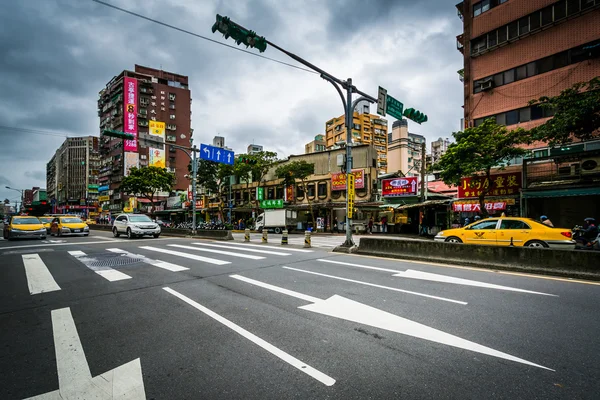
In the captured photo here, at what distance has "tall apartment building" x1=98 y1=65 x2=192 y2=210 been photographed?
65875mm

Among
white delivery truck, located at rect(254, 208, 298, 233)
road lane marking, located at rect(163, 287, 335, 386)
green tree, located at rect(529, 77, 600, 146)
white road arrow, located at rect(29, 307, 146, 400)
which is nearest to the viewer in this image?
white road arrow, located at rect(29, 307, 146, 400)

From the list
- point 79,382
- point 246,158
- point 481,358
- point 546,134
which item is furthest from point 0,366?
point 246,158

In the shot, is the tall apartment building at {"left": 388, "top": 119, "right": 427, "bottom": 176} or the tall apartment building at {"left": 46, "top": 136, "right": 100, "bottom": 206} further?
the tall apartment building at {"left": 46, "top": 136, "right": 100, "bottom": 206}

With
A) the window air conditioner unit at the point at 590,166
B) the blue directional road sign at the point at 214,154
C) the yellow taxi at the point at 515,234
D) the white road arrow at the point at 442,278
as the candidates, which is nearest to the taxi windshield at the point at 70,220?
the blue directional road sign at the point at 214,154

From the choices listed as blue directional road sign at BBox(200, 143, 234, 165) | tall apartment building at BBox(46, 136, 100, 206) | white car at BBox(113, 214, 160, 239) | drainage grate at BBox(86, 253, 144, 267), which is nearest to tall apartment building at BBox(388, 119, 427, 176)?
blue directional road sign at BBox(200, 143, 234, 165)

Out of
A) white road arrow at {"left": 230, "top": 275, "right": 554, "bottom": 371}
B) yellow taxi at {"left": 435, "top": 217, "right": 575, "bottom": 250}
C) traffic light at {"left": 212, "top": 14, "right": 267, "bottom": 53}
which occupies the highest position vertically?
traffic light at {"left": 212, "top": 14, "right": 267, "bottom": 53}

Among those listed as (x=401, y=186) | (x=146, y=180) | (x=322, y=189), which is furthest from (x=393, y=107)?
(x=146, y=180)

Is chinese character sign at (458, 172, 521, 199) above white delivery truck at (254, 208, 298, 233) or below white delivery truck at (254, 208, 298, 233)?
above

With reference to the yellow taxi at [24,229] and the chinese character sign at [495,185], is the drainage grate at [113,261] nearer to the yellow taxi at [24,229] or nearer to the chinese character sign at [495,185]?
the yellow taxi at [24,229]

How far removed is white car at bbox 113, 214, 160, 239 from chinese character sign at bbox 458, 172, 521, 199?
22.3 meters

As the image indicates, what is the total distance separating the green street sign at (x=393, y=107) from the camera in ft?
34.8

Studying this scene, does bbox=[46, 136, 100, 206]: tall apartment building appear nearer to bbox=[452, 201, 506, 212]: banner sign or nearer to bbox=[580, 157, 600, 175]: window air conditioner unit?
bbox=[452, 201, 506, 212]: banner sign

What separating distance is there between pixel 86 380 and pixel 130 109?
3067 inches

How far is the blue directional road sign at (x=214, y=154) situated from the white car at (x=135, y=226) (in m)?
5.66
